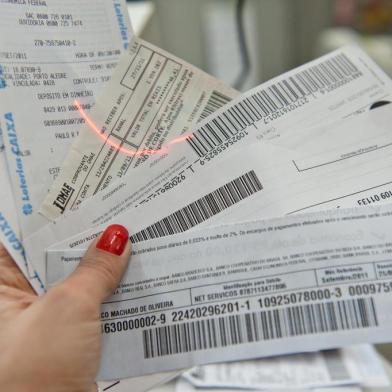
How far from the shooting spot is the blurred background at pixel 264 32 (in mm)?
831

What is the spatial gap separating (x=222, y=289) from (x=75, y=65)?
0.21 metres

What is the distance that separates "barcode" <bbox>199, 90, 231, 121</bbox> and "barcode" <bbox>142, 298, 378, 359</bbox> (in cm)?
16

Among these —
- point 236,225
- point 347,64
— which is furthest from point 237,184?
point 347,64

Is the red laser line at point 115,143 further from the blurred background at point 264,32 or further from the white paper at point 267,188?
the blurred background at point 264,32

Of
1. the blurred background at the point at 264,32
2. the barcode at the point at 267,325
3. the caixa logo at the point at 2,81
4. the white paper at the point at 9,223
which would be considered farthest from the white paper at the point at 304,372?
the blurred background at the point at 264,32

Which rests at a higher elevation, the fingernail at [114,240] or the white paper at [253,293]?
the fingernail at [114,240]

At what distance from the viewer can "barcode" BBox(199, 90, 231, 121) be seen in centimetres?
40

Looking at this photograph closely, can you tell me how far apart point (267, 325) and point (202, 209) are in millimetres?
97

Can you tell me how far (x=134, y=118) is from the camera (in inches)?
15.5

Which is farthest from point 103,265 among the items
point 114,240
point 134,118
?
point 134,118

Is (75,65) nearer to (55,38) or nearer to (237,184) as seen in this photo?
(55,38)

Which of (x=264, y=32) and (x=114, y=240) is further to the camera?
(x=264, y=32)

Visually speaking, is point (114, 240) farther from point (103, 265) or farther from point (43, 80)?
point (43, 80)

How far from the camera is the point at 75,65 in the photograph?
39 cm
